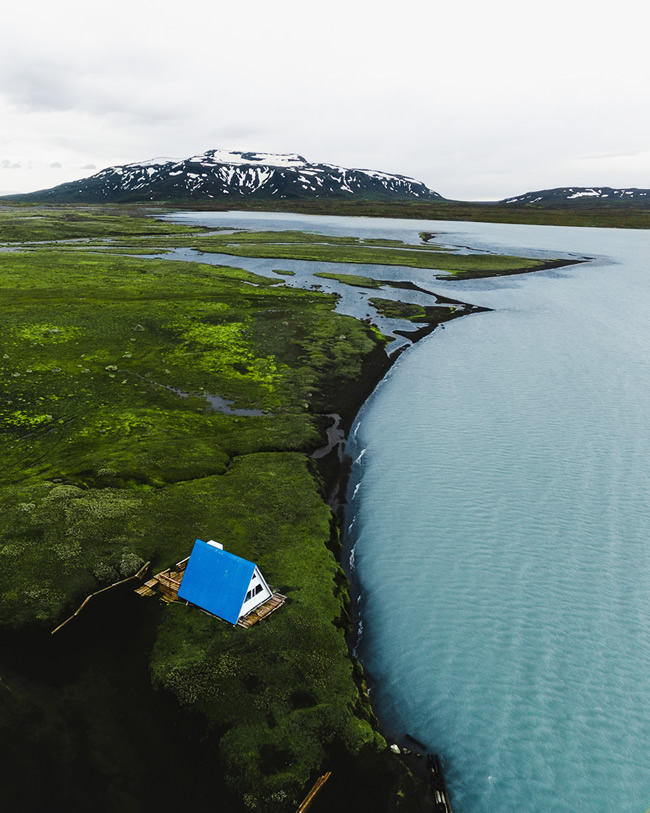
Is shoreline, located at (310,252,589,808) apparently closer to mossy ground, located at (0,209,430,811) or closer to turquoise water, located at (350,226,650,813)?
turquoise water, located at (350,226,650,813)

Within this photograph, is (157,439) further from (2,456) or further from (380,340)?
(380,340)

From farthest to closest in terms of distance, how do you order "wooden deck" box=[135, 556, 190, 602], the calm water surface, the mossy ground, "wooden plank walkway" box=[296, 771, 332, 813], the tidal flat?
1. "wooden deck" box=[135, 556, 190, 602]
2. the mossy ground
3. the calm water surface
4. the tidal flat
5. "wooden plank walkway" box=[296, 771, 332, 813]

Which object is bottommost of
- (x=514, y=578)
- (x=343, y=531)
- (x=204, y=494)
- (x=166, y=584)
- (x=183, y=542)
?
(x=343, y=531)

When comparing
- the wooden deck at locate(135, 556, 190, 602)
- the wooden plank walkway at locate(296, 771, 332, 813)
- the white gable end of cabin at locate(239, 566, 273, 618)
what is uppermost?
the white gable end of cabin at locate(239, 566, 273, 618)

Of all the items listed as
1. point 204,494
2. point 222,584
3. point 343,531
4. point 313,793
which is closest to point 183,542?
point 204,494

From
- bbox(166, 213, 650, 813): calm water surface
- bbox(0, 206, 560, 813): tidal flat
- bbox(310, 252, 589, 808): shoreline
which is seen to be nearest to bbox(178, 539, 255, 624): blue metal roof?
bbox(0, 206, 560, 813): tidal flat

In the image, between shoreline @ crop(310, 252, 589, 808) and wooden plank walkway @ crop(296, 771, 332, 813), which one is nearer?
wooden plank walkway @ crop(296, 771, 332, 813)

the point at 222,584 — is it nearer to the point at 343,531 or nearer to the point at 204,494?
the point at 204,494
